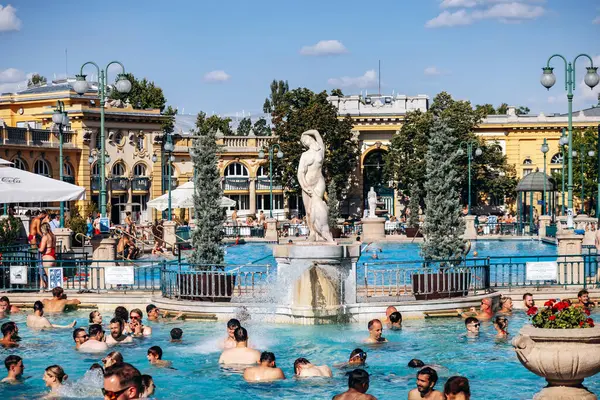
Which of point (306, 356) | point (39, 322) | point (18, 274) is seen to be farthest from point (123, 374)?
point (18, 274)

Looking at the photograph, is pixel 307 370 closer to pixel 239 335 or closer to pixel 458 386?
pixel 239 335

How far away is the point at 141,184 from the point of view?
71.9m

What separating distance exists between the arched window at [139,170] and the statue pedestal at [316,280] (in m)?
53.3

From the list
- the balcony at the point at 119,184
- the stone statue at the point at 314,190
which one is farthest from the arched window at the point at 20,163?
the stone statue at the point at 314,190

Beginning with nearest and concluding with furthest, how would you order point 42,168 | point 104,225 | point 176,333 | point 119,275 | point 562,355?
1. point 562,355
2. point 176,333
3. point 119,275
4. point 104,225
5. point 42,168

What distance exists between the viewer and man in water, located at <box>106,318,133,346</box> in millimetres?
18186

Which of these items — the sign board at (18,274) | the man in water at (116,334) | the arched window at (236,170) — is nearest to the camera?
the man in water at (116,334)

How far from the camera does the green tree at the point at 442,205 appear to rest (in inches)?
966

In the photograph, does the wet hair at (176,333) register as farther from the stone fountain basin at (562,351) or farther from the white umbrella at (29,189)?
the stone fountain basin at (562,351)

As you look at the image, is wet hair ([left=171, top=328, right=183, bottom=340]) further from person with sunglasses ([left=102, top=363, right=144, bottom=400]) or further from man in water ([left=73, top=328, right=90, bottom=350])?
person with sunglasses ([left=102, top=363, right=144, bottom=400])

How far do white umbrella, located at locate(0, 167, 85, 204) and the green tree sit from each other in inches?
377

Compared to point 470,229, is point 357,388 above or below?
below

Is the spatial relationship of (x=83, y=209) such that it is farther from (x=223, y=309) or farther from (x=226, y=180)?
(x=223, y=309)

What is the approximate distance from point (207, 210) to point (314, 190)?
472 cm
